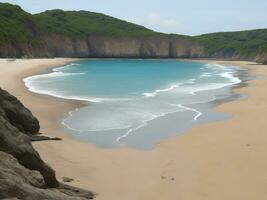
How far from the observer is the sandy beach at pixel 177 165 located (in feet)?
35.7

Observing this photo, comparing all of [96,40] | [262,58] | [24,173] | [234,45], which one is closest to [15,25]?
[96,40]

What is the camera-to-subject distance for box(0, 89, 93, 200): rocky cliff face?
737cm

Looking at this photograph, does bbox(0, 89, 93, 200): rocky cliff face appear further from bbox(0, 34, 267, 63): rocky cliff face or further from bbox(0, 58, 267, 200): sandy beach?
bbox(0, 34, 267, 63): rocky cliff face

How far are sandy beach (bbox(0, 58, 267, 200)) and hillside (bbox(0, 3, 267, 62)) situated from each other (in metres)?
85.3

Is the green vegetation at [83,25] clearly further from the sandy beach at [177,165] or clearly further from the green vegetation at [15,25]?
the sandy beach at [177,165]

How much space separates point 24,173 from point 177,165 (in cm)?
599

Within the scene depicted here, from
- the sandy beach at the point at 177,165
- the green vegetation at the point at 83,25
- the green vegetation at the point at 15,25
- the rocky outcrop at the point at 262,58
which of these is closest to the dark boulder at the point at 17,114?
the sandy beach at the point at 177,165

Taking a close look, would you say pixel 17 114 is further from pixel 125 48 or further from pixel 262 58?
pixel 125 48

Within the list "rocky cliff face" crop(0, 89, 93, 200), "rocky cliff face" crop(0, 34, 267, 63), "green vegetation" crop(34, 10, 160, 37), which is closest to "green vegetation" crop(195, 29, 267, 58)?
"rocky cliff face" crop(0, 34, 267, 63)

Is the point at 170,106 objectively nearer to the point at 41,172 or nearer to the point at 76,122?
the point at 76,122

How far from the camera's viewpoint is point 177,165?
522 inches

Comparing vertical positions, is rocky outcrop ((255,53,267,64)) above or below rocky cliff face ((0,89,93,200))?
below

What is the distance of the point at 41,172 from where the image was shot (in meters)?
9.53

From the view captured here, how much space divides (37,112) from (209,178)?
12798 millimetres
